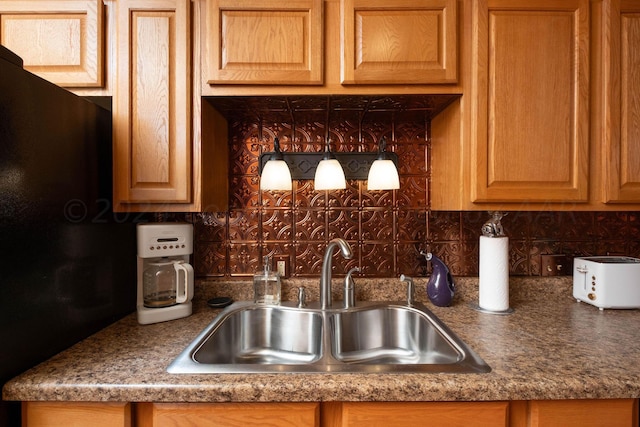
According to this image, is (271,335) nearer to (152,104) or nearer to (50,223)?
(50,223)

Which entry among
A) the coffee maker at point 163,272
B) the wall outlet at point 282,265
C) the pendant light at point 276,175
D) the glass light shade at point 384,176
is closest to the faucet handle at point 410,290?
the glass light shade at point 384,176

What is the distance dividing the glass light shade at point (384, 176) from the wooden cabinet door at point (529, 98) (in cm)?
29

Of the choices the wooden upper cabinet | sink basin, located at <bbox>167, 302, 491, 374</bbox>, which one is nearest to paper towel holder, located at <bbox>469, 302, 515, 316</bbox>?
sink basin, located at <bbox>167, 302, 491, 374</bbox>

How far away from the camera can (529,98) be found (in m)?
1.12

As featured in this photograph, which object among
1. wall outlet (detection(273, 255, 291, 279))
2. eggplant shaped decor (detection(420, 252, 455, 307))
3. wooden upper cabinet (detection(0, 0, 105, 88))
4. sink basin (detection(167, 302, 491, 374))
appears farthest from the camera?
wall outlet (detection(273, 255, 291, 279))

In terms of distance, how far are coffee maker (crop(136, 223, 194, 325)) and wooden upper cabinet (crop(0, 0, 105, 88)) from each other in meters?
0.57

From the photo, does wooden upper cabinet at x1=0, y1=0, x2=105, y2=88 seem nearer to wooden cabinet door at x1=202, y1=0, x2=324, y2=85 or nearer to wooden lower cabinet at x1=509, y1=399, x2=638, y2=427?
wooden cabinet door at x1=202, y1=0, x2=324, y2=85

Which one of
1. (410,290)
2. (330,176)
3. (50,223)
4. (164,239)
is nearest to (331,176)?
(330,176)

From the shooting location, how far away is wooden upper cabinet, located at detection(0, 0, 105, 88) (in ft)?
3.60

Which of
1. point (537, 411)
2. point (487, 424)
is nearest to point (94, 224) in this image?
point (487, 424)

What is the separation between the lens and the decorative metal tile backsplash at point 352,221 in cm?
147

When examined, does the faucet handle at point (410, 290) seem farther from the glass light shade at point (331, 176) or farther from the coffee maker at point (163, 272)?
the coffee maker at point (163, 272)

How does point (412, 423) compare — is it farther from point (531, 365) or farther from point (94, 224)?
point (94, 224)

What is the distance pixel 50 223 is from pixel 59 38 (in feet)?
2.26
